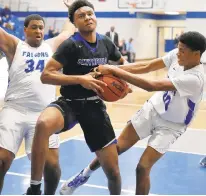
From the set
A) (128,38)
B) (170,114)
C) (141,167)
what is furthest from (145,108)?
(128,38)

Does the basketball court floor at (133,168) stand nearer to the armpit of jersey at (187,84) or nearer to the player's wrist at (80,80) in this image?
the armpit of jersey at (187,84)

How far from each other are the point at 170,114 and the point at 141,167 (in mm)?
608

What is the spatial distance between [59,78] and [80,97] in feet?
1.29

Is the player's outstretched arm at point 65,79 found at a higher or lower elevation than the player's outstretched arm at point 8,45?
lower

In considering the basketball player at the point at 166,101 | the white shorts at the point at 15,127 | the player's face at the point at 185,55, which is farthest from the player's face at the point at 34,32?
the player's face at the point at 185,55

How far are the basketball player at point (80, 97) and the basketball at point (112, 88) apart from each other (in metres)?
0.09

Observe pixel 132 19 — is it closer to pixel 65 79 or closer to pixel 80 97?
pixel 80 97

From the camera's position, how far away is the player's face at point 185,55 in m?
3.92

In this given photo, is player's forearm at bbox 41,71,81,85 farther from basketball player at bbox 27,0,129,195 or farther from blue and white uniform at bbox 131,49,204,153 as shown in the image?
blue and white uniform at bbox 131,49,204,153

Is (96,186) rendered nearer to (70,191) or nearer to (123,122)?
(70,191)

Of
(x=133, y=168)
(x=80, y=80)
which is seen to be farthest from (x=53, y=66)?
(x=133, y=168)

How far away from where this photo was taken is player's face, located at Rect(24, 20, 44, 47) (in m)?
4.35

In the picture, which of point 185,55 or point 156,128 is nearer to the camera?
point 185,55

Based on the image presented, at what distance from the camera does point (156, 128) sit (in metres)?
4.37
